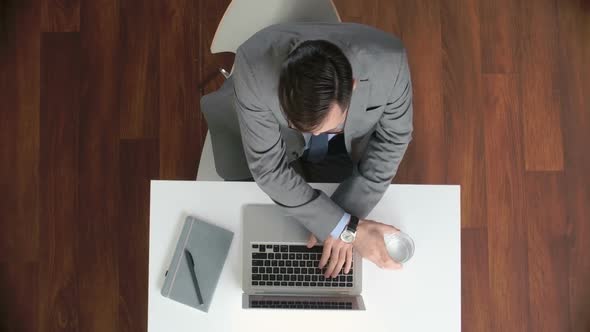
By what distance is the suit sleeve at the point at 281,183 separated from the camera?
125cm

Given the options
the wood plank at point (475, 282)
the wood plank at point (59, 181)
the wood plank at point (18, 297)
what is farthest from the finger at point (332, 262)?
the wood plank at point (18, 297)

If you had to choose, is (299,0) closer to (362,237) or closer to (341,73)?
(341,73)

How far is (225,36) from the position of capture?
4.75ft

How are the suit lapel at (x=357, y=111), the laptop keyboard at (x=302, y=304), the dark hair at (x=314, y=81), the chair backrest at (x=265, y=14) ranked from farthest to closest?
the chair backrest at (x=265, y=14), the laptop keyboard at (x=302, y=304), the suit lapel at (x=357, y=111), the dark hair at (x=314, y=81)

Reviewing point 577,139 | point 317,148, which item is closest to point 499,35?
point 577,139

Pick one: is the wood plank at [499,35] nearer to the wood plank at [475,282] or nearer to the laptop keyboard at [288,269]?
the wood plank at [475,282]

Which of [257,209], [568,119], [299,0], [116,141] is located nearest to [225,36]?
[299,0]

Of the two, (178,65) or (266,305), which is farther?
(178,65)

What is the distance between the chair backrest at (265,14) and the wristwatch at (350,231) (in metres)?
0.55

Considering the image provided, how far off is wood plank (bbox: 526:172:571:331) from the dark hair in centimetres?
138

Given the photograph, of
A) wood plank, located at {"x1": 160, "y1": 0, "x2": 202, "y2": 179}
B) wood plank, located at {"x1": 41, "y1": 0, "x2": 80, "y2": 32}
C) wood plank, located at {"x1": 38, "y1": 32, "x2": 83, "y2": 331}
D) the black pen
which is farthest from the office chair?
wood plank, located at {"x1": 41, "y1": 0, "x2": 80, "y2": 32}

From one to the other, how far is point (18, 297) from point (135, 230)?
529 millimetres

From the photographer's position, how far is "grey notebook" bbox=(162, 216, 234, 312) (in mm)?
1290

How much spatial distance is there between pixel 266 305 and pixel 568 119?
1.55 meters
